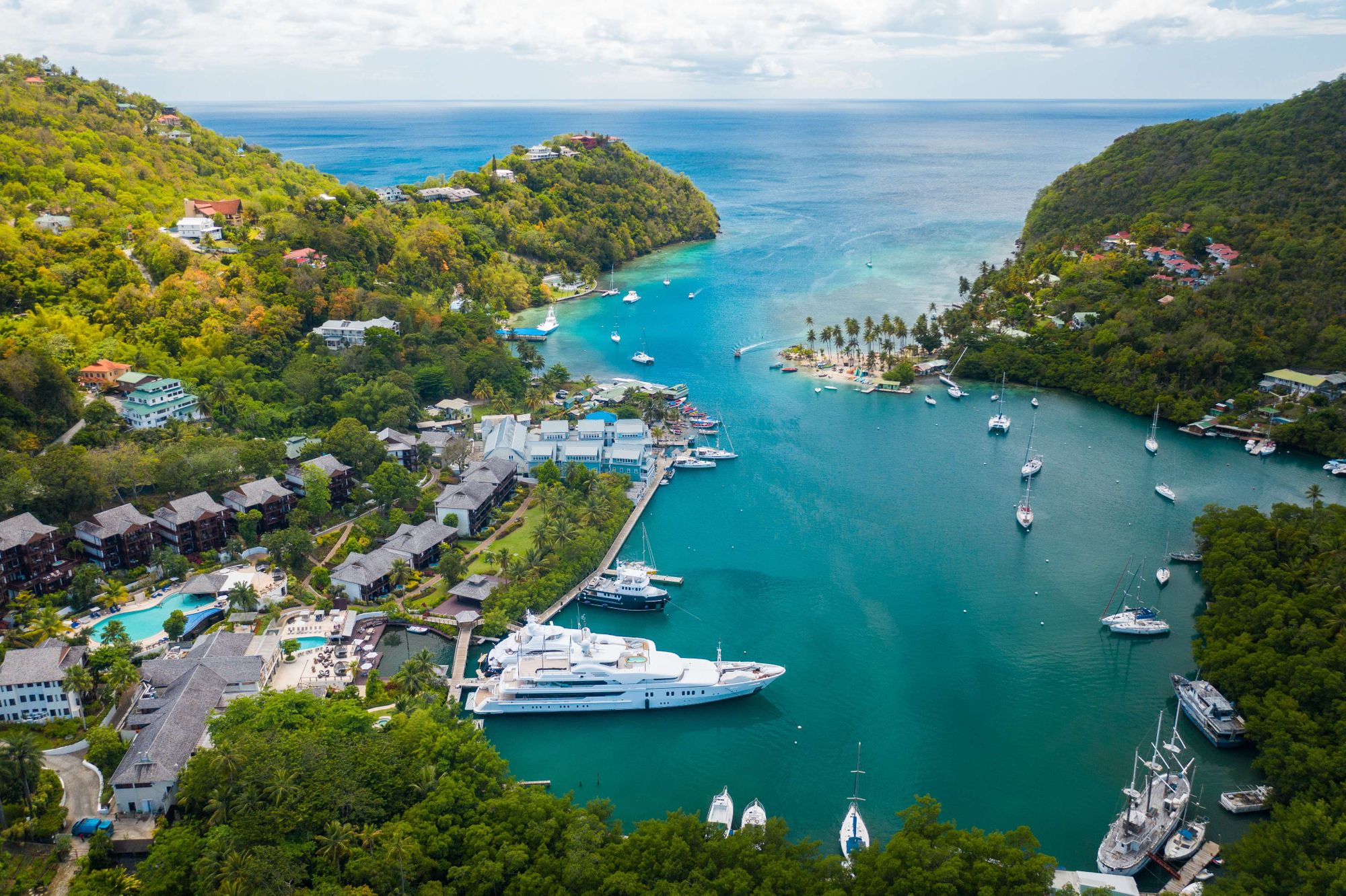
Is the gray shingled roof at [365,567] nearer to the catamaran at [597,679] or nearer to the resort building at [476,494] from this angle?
the resort building at [476,494]

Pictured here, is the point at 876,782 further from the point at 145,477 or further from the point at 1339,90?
the point at 1339,90

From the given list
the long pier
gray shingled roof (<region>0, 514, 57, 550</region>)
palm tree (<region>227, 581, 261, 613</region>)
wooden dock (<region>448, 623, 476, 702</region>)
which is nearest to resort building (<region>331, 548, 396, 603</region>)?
palm tree (<region>227, 581, 261, 613</region>)

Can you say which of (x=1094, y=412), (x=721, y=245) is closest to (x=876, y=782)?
(x=1094, y=412)

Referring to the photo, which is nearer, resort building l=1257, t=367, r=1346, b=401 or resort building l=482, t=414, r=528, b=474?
resort building l=482, t=414, r=528, b=474

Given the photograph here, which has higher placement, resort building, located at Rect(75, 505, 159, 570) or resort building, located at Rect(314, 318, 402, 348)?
resort building, located at Rect(314, 318, 402, 348)

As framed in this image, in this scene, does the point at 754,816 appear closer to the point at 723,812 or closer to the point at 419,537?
the point at 723,812

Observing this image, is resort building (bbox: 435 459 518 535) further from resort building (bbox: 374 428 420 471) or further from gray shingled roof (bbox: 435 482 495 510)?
resort building (bbox: 374 428 420 471)
